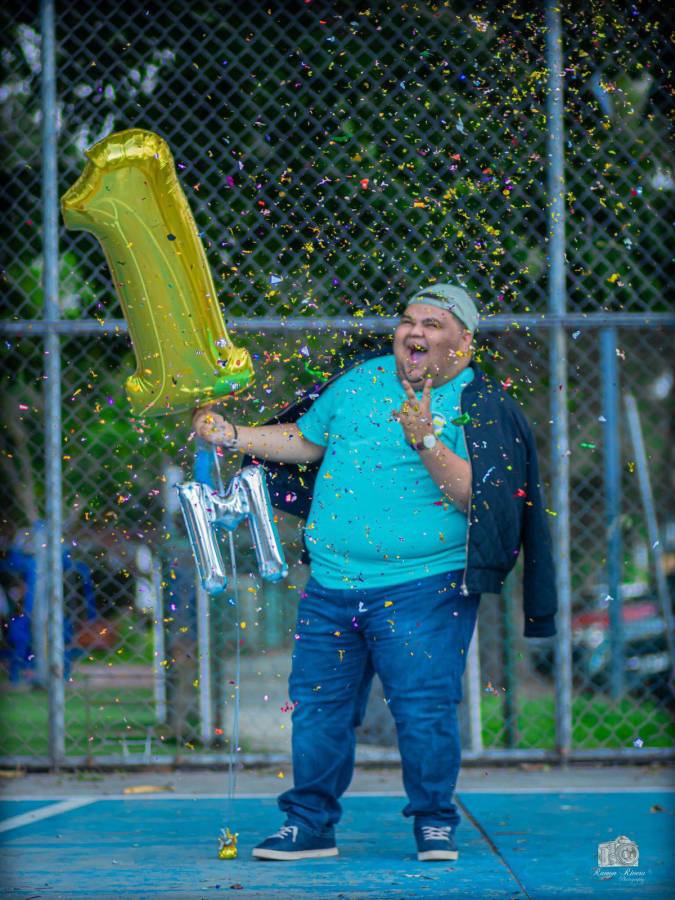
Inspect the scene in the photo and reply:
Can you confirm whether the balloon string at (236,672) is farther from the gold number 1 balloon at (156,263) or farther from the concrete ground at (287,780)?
the gold number 1 balloon at (156,263)

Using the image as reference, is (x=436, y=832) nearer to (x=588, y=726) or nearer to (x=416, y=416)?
(x=416, y=416)

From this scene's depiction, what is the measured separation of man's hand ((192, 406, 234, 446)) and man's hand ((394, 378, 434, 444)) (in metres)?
0.56

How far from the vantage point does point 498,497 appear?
4.01 metres

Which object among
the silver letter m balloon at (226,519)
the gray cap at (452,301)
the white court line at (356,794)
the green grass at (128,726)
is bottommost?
the white court line at (356,794)

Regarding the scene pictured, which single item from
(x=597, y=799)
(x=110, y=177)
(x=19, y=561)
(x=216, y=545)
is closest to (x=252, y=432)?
(x=216, y=545)

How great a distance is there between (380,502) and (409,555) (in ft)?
0.58

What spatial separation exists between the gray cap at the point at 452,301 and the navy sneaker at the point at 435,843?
58.5 inches

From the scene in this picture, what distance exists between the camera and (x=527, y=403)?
7.14m

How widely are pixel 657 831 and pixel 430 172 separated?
2804 mm

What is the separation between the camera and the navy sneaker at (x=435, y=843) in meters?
3.96

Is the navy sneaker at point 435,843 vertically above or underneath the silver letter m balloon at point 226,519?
underneath

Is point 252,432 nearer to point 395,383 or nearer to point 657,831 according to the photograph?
point 395,383

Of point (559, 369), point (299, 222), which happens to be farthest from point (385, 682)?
point (299, 222)

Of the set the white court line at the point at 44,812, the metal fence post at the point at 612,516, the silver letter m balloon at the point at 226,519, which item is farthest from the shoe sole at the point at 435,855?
the metal fence post at the point at 612,516
